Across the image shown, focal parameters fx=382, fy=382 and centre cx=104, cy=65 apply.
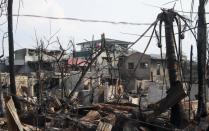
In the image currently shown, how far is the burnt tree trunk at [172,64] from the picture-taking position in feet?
37.6

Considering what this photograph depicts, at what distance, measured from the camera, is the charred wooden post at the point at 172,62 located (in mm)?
11430

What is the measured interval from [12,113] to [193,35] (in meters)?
5.75

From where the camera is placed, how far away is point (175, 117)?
11.6m

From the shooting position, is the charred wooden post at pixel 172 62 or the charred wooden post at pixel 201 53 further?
the charred wooden post at pixel 172 62

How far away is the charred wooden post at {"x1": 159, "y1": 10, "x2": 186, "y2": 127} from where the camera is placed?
11.4 m

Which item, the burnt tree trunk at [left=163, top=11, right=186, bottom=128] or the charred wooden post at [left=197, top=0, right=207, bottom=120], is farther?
the burnt tree trunk at [left=163, top=11, right=186, bottom=128]

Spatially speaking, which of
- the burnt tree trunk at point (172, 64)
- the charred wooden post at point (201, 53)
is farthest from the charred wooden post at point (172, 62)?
the charred wooden post at point (201, 53)

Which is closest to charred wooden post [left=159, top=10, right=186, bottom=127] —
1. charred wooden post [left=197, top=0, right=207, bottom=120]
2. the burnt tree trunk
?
the burnt tree trunk

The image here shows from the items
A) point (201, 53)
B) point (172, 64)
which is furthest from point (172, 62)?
point (201, 53)

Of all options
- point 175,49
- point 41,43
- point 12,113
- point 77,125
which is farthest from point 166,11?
point 41,43

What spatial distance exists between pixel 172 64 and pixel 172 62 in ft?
0.21

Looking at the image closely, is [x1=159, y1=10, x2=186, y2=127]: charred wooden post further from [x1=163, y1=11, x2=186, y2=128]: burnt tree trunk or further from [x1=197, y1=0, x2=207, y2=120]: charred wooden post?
[x1=197, y1=0, x2=207, y2=120]: charred wooden post

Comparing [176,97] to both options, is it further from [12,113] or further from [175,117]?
[12,113]

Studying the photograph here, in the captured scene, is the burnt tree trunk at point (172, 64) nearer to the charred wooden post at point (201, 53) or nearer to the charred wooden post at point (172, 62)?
the charred wooden post at point (172, 62)
